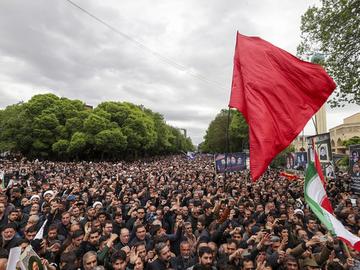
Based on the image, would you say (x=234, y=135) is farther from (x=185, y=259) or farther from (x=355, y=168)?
(x=185, y=259)

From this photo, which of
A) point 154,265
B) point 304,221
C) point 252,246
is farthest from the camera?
point 304,221

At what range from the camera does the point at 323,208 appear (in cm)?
471

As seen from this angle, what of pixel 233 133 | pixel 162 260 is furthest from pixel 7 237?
pixel 233 133

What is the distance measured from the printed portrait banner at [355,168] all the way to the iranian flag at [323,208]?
889 cm

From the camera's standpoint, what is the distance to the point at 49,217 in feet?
23.8

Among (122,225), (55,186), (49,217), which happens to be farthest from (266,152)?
(55,186)

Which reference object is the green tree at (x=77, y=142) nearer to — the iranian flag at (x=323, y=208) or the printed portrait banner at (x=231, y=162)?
the printed portrait banner at (x=231, y=162)

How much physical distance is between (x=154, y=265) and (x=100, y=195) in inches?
267

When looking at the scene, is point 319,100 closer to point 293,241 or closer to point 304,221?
point 293,241

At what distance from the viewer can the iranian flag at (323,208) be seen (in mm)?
4195

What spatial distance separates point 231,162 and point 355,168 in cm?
701

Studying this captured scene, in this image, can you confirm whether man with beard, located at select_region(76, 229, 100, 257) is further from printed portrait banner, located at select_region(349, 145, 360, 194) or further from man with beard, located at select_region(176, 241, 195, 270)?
printed portrait banner, located at select_region(349, 145, 360, 194)

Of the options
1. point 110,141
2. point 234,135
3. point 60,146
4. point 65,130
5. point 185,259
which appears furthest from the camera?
point 234,135

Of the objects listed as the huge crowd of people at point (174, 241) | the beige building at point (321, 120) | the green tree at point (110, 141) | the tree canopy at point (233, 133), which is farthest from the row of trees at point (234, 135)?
the huge crowd of people at point (174, 241)
